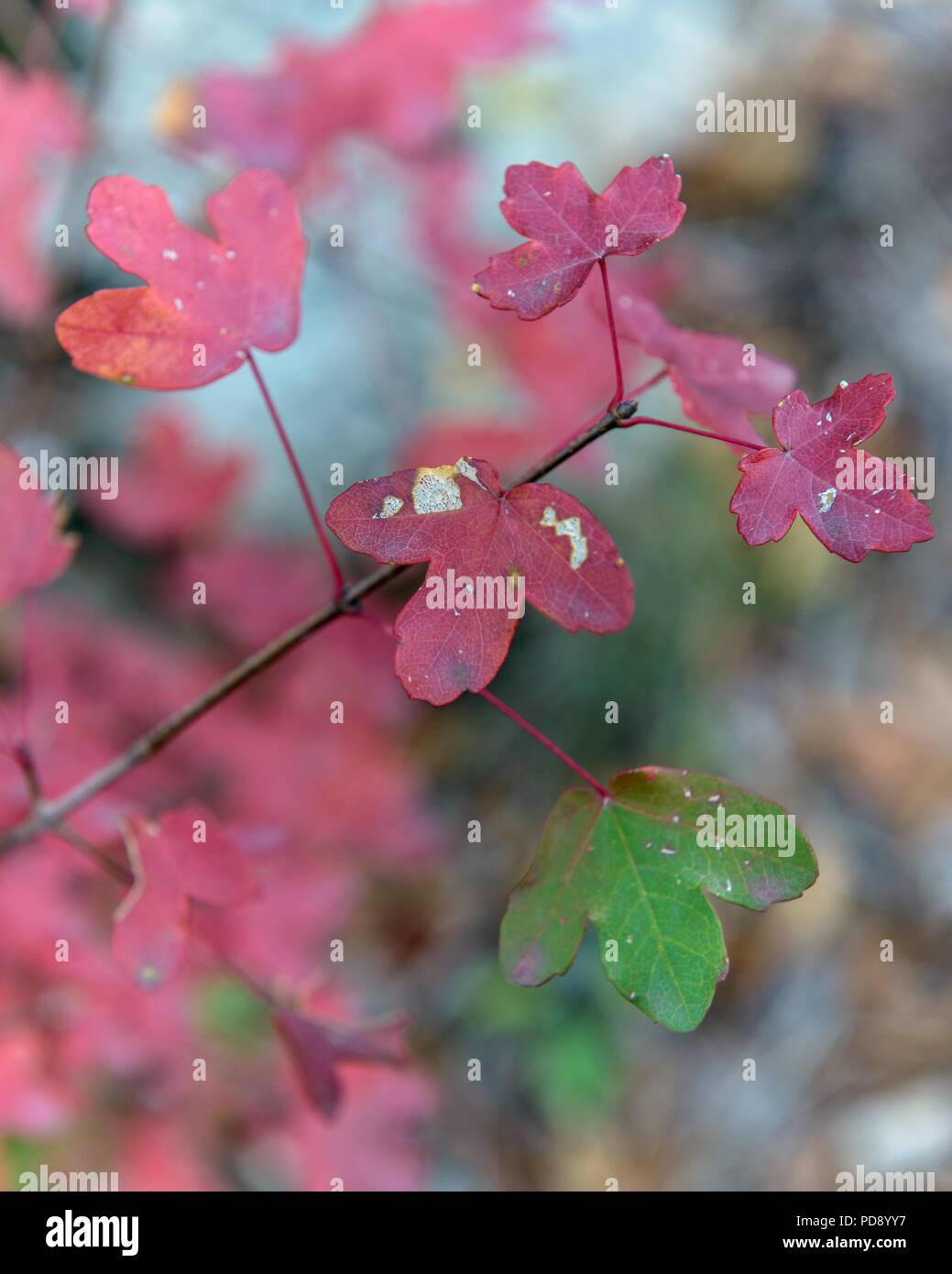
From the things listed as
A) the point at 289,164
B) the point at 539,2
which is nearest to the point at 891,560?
the point at 539,2

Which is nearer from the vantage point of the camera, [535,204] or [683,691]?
[535,204]

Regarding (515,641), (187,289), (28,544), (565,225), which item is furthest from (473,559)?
(515,641)

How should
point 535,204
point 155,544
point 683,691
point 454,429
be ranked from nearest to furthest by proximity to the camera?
point 535,204 → point 454,429 → point 683,691 → point 155,544

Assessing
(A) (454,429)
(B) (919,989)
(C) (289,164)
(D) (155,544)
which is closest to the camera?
(C) (289,164)

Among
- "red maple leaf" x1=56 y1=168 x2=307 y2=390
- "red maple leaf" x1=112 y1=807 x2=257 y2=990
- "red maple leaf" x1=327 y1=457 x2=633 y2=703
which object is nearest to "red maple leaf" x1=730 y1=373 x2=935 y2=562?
"red maple leaf" x1=327 y1=457 x2=633 y2=703

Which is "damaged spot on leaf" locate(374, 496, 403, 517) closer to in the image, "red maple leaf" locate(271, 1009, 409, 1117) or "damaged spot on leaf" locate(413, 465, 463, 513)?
"damaged spot on leaf" locate(413, 465, 463, 513)
